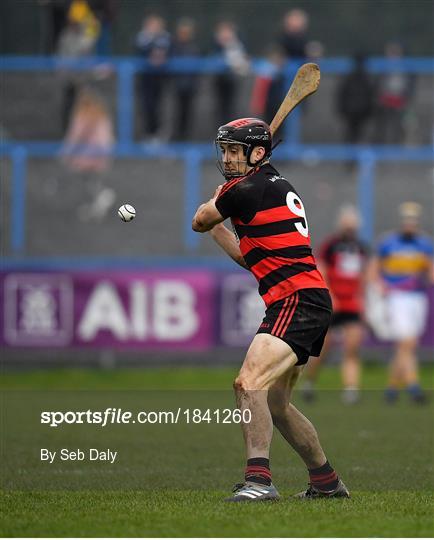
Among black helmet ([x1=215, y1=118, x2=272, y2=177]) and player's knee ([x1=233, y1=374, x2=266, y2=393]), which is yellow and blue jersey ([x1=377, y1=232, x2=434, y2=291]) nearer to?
black helmet ([x1=215, y1=118, x2=272, y2=177])

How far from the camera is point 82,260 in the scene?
2066 cm

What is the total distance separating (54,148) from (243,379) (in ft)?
46.5

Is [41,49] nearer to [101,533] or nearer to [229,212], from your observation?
[229,212]

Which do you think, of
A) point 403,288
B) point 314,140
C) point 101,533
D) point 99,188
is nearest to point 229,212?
point 101,533

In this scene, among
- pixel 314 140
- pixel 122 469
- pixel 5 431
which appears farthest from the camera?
pixel 314 140

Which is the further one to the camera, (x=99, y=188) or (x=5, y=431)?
(x=99, y=188)

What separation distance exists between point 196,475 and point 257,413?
2.15m

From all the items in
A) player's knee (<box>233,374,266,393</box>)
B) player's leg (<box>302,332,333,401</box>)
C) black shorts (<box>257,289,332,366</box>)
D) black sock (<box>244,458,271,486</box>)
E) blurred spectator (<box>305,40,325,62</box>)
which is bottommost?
player's leg (<box>302,332,333,401</box>)

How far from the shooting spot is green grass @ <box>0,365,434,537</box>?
7.14 m

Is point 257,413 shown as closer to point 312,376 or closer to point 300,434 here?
point 300,434

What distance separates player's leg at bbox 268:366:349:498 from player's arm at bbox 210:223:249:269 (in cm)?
83

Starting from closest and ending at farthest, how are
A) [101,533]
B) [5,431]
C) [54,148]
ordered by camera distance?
[101,533], [5,431], [54,148]

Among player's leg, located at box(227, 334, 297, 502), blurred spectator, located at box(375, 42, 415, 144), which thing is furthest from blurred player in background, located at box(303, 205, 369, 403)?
player's leg, located at box(227, 334, 297, 502)

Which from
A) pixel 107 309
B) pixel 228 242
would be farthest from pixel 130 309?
pixel 228 242
